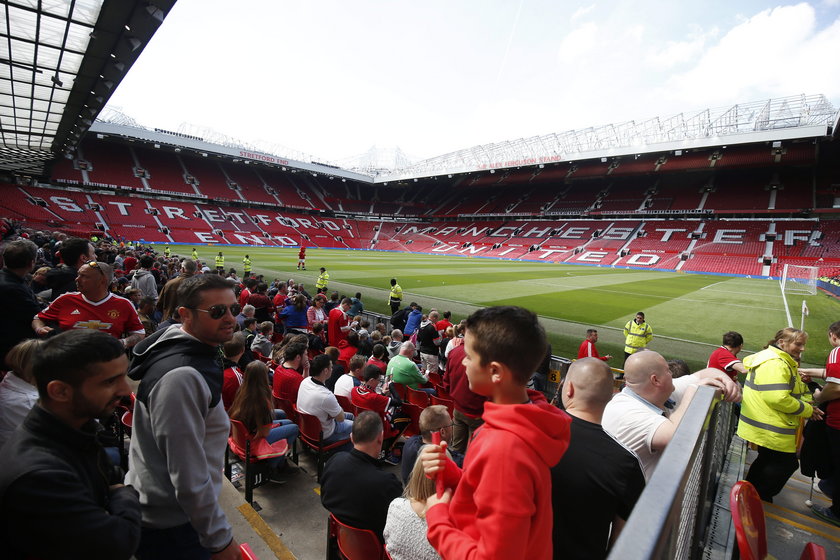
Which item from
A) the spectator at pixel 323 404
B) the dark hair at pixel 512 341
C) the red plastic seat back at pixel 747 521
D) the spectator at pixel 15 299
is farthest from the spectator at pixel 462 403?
the spectator at pixel 15 299

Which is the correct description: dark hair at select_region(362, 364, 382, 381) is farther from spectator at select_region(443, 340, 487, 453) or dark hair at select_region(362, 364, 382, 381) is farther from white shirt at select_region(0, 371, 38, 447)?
white shirt at select_region(0, 371, 38, 447)

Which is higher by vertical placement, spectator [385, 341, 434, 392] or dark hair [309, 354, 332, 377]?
dark hair [309, 354, 332, 377]

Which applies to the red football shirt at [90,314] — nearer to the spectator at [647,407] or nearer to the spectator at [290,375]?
the spectator at [290,375]

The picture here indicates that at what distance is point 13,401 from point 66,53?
1130 cm

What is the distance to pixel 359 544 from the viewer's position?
245 cm

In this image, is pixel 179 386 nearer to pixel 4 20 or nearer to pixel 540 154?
pixel 4 20

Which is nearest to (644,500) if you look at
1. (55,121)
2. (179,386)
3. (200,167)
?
(179,386)

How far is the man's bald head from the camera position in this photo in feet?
6.37

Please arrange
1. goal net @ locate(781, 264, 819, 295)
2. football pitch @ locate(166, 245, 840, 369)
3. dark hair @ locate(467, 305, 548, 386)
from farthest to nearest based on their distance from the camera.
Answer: goal net @ locate(781, 264, 819, 295), football pitch @ locate(166, 245, 840, 369), dark hair @ locate(467, 305, 548, 386)

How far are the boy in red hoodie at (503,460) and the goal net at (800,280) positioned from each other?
29.2m

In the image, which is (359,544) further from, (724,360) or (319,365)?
(724,360)

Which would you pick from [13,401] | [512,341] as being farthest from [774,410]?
[13,401]

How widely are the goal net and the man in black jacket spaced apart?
30342 mm

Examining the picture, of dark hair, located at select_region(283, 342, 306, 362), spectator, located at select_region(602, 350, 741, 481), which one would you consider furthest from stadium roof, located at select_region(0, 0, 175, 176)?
spectator, located at select_region(602, 350, 741, 481)
